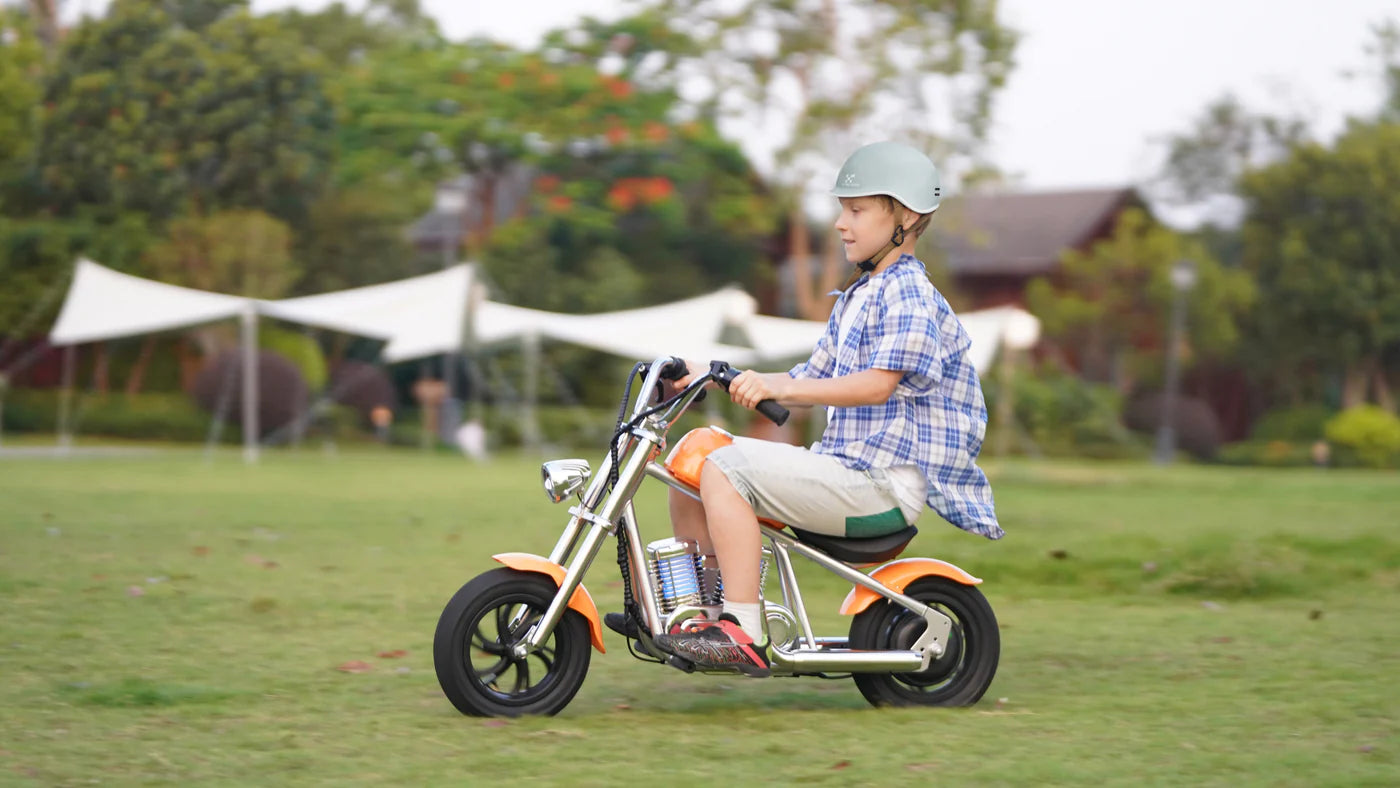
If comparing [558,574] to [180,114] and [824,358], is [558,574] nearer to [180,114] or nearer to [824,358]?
A: [824,358]

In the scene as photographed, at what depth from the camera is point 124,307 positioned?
20.8m

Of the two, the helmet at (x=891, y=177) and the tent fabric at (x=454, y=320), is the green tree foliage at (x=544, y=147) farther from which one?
the helmet at (x=891, y=177)

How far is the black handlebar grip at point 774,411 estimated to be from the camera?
4.10m

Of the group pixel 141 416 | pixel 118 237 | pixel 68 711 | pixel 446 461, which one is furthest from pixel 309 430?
pixel 68 711

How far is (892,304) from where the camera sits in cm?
455

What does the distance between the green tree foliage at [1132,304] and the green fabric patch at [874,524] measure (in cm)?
3199

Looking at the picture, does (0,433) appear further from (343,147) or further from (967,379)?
(967,379)

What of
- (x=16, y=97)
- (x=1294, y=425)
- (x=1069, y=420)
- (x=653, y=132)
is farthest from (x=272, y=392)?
(x=1294, y=425)

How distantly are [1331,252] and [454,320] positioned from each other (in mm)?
22739

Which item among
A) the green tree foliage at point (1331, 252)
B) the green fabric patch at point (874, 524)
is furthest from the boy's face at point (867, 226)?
the green tree foliage at point (1331, 252)

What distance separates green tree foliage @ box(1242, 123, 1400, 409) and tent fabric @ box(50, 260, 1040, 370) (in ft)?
52.0

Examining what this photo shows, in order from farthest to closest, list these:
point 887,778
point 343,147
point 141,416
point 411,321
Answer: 1. point 343,147
2. point 141,416
3. point 411,321
4. point 887,778

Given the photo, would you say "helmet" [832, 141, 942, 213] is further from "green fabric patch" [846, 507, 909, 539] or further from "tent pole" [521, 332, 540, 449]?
"tent pole" [521, 332, 540, 449]

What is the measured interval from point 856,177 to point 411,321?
17694mm
